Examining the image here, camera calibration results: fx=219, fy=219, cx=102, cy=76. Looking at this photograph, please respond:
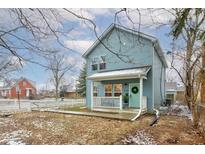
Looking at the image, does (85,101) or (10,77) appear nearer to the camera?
(10,77)

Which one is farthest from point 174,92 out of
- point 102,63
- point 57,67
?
point 57,67

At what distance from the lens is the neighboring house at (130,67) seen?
238 cm

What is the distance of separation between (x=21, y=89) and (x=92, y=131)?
2.87 feet

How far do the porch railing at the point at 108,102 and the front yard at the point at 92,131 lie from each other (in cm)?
23

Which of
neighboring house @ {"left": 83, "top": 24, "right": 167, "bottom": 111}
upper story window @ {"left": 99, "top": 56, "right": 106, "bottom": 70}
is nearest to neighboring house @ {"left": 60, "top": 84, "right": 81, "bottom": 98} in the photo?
neighboring house @ {"left": 83, "top": 24, "right": 167, "bottom": 111}

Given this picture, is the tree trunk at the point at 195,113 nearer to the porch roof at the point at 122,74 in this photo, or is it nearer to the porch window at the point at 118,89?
the porch roof at the point at 122,74

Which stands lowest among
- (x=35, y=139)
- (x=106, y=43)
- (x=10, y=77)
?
(x=35, y=139)

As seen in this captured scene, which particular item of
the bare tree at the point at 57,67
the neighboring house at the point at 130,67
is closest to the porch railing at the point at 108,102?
the neighboring house at the point at 130,67

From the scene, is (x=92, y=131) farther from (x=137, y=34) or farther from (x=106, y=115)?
(x=137, y=34)

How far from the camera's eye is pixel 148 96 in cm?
241

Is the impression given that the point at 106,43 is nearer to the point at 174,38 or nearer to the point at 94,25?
the point at 94,25
